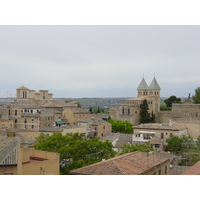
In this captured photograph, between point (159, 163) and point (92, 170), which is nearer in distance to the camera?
point (92, 170)

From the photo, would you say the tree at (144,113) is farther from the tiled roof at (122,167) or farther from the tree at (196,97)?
the tiled roof at (122,167)

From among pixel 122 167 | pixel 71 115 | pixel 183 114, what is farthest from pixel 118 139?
pixel 122 167

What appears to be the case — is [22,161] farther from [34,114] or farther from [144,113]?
[144,113]

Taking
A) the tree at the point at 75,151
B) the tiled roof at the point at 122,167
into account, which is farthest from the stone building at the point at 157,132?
the tiled roof at the point at 122,167

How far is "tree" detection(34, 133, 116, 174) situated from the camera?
635 inches

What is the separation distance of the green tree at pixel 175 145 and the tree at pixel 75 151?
981 cm

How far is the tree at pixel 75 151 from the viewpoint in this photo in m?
16.1

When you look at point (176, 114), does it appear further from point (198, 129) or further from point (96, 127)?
point (96, 127)

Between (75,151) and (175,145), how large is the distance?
1220 cm

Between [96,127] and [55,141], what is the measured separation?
18.0 m

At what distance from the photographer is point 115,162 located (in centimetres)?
1195

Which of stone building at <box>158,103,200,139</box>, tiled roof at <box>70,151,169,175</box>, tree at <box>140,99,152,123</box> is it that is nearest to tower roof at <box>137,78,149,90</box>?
stone building at <box>158,103,200,139</box>

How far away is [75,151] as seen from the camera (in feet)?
56.4

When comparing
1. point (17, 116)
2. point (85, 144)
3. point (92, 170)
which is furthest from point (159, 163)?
point (17, 116)
